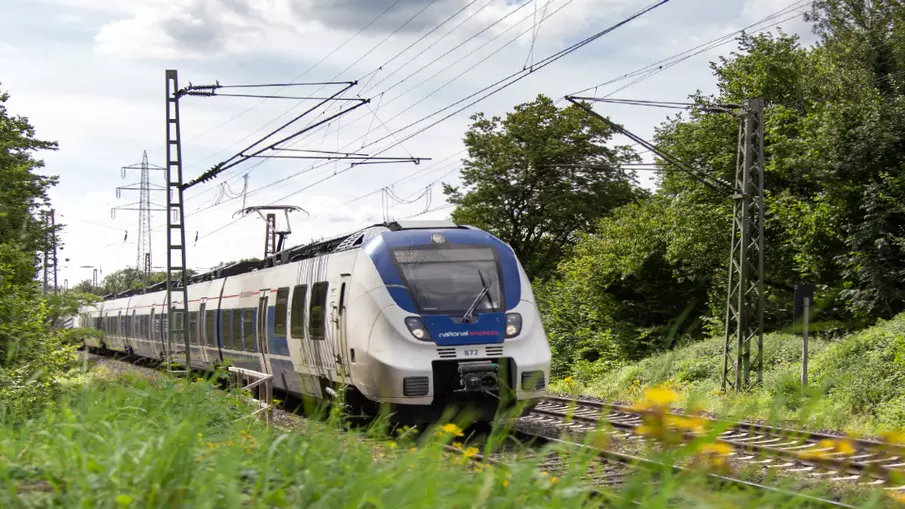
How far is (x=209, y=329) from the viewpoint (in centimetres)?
2483

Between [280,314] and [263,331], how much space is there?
125 centimetres

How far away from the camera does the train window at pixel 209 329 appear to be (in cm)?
2419

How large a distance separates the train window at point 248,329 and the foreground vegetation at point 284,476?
1426 cm

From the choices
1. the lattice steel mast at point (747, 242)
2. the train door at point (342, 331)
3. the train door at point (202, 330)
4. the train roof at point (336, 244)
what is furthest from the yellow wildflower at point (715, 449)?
the train door at point (202, 330)

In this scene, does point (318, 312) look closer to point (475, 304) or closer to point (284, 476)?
point (475, 304)

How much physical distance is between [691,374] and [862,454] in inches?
533

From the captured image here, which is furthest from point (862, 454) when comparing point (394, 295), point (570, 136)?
point (570, 136)

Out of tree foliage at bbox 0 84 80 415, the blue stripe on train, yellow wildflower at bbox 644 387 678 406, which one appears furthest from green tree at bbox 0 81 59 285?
yellow wildflower at bbox 644 387 678 406

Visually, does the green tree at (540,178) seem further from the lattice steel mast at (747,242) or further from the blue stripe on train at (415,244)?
the blue stripe on train at (415,244)

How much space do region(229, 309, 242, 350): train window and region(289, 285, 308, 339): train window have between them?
4.51 meters

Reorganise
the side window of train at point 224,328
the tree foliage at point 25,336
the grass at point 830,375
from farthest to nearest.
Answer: the side window of train at point 224,328 → the grass at point 830,375 → the tree foliage at point 25,336

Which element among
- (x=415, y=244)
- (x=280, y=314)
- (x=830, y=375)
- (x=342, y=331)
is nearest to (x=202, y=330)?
(x=280, y=314)

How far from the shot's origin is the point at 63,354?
647 inches

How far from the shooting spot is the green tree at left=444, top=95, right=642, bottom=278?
157ft
